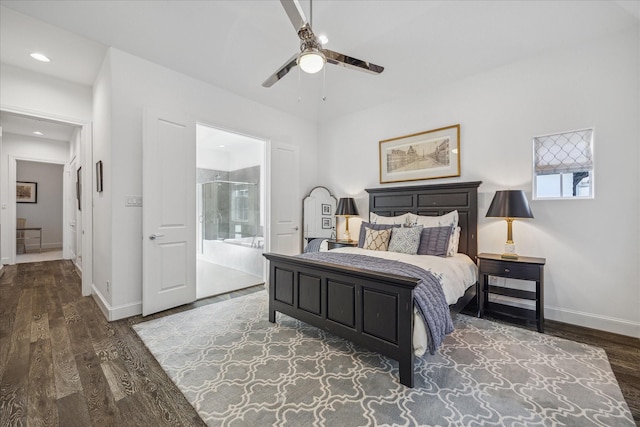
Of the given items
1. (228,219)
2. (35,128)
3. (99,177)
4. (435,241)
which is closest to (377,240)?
(435,241)

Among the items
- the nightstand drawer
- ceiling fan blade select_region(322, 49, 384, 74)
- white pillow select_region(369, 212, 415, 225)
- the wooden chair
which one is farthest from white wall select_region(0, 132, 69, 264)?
the nightstand drawer

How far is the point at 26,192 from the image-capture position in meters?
7.36

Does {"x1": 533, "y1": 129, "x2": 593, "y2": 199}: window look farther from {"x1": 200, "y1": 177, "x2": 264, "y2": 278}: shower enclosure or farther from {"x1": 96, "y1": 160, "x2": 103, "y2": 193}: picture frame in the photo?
{"x1": 96, "y1": 160, "x2": 103, "y2": 193}: picture frame

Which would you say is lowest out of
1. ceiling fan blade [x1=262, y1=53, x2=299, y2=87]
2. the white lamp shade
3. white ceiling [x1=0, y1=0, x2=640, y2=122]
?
the white lamp shade

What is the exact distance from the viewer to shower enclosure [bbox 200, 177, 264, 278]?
226 inches

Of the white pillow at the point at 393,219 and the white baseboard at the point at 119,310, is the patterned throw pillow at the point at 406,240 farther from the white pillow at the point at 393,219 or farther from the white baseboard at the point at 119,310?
the white baseboard at the point at 119,310

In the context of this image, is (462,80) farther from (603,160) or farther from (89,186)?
(89,186)

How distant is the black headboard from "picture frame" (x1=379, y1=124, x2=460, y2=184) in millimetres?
218

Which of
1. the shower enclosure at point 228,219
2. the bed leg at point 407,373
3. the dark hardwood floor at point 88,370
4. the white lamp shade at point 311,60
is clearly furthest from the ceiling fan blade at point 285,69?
the shower enclosure at point 228,219

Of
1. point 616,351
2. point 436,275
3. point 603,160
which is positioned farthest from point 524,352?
point 603,160

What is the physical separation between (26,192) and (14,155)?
2566 mm

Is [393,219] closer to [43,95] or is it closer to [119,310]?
[119,310]

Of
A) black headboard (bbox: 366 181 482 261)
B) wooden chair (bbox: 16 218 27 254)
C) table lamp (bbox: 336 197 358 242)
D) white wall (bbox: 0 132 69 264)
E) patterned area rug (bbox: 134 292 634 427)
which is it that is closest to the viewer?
patterned area rug (bbox: 134 292 634 427)

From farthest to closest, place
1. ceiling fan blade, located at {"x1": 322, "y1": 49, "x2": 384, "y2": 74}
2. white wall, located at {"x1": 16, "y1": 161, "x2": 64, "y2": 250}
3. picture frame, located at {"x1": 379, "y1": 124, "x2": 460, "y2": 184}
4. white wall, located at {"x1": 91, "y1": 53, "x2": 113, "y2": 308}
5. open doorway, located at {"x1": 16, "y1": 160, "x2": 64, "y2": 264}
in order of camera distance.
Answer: white wall, located at {"x1": 16, "y1": 161, "x2": 64, "y2": 250}
open doorway, located at {"x1": 16, "y1": 160, "x2": 64, "y2": 264}
picture frame, located at {"x1": 379, "y1": 124, "x2": 460, "y2": 184}
white wall, located at {"x1": 91, "y1": 53, "x2": 113, "y2": 308}
ceiling fan blade, located at {"x1": 322, "y1": 49, "x2": 384, "y2": 74}
